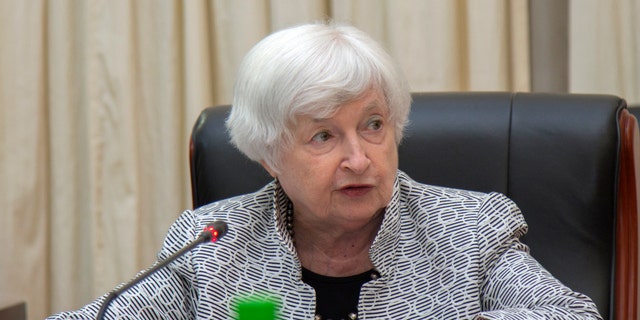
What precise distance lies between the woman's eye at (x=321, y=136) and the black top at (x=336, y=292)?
28 centimetres

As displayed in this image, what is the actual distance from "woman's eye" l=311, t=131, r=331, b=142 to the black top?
11.2 inches

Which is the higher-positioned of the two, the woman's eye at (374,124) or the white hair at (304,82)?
the white hair at (304,82)

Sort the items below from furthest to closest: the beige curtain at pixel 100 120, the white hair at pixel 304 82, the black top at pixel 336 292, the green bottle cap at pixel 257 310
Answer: the beige curtain at pixel 100 120, the black top at pixel 336 292, the white hair at pixel 304 82, the green bottle cap at pixel 257 310

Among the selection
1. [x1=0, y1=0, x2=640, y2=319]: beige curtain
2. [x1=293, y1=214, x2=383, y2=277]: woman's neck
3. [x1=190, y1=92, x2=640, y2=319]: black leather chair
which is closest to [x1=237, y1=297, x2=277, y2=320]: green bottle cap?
[x1=293, y1=214, x2=383, y2=277]: woman's neck

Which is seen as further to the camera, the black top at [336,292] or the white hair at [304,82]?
the black top at [336,292]

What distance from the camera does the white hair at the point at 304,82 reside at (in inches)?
71.2

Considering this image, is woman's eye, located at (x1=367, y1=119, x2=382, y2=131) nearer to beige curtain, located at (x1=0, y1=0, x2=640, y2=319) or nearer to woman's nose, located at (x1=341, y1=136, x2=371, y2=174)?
woman's nose, located at (x1=341, y1=136, x2=371, y2=174)

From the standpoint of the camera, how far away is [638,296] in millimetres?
1946

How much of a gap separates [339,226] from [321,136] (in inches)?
8.1

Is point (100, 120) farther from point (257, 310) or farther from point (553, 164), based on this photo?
point (257, 310)

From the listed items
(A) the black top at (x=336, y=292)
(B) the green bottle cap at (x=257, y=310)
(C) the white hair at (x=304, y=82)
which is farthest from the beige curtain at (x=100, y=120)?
(B) the green bottle cap at (x=257, y=310)

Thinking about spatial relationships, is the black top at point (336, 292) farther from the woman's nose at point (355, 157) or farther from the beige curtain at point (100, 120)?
the beige curtain at point (100, 120)

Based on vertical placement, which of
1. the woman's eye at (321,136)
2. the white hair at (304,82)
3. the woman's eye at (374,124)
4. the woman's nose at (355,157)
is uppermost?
the white hair at (304,82)

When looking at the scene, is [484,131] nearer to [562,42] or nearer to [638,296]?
[638,296]
